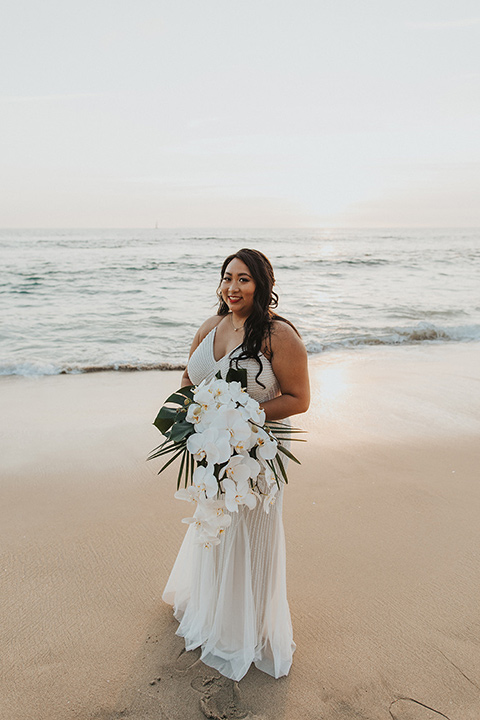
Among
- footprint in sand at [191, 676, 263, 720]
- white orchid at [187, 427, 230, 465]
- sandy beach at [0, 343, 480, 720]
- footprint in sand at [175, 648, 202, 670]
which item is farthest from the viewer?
footprint in sand at [175, 648, 202, 670]

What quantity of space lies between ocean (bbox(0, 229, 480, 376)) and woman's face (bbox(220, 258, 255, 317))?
2.96m

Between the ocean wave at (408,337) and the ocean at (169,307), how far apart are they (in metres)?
0.02

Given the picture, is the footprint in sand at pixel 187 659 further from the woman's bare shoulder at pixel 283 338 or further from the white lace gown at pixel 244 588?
the woman's bare shoulder at pixel 283 338

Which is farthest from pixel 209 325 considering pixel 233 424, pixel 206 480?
pixel 206 480

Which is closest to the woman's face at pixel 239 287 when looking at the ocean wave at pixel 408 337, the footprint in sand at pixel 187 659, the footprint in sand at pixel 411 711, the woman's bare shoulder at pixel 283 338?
the woman's bare shoulder at pixel 283 338

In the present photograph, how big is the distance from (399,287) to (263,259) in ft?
62.3

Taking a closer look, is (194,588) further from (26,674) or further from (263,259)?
(263,259)

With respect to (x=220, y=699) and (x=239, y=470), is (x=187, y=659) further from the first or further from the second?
(x=239, y=470)

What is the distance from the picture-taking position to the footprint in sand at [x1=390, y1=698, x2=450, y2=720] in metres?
2.56

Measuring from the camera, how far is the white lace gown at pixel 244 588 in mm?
2764

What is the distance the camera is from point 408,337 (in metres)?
12.1

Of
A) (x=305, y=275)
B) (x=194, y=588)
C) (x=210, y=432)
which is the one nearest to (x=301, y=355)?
(x=210, y=432)

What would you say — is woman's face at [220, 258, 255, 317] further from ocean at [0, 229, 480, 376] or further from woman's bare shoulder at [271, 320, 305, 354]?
ocean at [0, 229, 480, 376]

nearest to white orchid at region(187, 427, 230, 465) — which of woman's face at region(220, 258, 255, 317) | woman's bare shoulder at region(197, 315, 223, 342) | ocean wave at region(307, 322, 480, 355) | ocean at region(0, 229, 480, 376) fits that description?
woman's face at region(220, 258, 255, 317)
